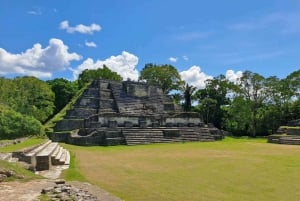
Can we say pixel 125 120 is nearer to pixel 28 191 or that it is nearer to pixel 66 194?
pixel 28 191

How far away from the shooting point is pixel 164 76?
50.9 meters

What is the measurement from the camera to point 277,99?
42.2m

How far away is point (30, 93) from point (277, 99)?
98.8ft

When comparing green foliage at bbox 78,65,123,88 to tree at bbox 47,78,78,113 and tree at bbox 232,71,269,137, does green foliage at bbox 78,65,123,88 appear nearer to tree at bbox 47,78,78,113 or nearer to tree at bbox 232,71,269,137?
tree at bbox 47,78,78,113

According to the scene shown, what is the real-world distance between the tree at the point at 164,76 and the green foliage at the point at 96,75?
15.1 ft

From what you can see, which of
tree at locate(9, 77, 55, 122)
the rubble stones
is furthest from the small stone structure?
tree at locate(9, 77, 55, 122)

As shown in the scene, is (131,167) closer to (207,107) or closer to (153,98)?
(153,98)

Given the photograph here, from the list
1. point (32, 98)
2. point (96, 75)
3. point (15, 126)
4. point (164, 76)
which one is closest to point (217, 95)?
point (164, 76)

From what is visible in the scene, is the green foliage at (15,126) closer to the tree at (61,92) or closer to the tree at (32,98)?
the tree at (32,98)

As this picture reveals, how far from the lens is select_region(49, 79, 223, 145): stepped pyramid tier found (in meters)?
26.3

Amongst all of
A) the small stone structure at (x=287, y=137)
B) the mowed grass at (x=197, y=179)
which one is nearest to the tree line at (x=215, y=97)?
the small stone structure at (x=287, y=137)

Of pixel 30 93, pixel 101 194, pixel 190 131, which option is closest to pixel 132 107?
pixel 190 131

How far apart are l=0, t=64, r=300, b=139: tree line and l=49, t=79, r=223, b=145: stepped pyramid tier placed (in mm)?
3607

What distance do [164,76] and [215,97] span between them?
8.41 m
